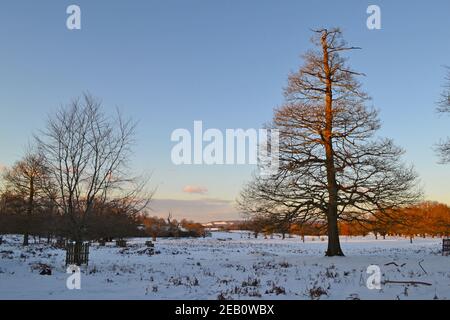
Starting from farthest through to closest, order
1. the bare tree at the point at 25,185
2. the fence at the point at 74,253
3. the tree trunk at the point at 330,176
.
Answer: the bare tree at the point at 25,185 → the tree trunk at the point at 330,176 → the fence at the point at 74,253

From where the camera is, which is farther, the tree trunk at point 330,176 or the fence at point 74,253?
the tree trunk at point 330,176

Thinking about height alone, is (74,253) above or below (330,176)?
below

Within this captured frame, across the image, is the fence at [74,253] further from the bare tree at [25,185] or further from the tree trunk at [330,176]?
the bare tree at [25,185]

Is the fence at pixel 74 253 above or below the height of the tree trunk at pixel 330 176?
below

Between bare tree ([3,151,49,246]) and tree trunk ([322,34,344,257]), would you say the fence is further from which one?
bare tree ([3,151,49,246])

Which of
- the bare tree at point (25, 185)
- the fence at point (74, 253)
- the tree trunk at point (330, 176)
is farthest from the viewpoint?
the bare tree at point (25, 185)

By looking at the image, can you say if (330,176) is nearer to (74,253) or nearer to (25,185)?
(74,253)

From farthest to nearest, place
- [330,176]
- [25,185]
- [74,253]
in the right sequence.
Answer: [25,185], [330,176], [74,253]

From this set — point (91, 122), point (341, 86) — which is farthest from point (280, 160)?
point (91, 122)

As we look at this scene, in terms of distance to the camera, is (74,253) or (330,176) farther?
(330,176)

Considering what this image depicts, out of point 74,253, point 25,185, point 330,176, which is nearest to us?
point 74,253

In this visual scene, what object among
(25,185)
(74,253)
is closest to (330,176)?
(74,253)

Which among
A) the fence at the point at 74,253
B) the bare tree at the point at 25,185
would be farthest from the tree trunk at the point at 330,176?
the bare tree at the point at 25,185

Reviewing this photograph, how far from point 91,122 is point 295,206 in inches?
441
